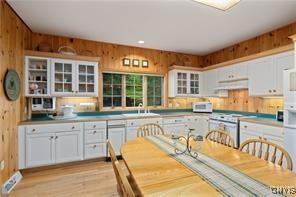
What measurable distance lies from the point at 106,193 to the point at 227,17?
10.2ft

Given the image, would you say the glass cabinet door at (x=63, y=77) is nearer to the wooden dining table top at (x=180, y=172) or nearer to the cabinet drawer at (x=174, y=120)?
the cabinet drawer at (x=174, y=120)

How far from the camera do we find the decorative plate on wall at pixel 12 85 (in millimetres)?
2313

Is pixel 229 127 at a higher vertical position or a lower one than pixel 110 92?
lower

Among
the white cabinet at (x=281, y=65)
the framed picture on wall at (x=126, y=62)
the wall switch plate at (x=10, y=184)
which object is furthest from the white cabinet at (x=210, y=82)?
the wall switch plate at (x=10, y=184)

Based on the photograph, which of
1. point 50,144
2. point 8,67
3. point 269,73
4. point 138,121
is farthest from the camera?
point 138,121

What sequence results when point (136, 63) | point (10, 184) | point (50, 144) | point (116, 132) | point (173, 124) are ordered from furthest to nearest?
point (136, 63) → point (173, 124) → point (116, 132) → point (50, 144) → point (10, 184)

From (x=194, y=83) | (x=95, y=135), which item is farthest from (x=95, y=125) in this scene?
(x=194, y=83)

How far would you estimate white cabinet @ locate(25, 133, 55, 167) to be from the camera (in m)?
2.76

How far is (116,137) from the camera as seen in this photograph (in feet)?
11.2

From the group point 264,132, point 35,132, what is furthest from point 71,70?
point 264,132

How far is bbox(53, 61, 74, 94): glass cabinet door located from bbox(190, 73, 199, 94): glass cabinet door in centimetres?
295

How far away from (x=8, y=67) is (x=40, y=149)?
4.51 ft

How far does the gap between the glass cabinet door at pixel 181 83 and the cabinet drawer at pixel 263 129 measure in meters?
1.66

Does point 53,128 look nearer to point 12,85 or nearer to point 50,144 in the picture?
point 50,144
